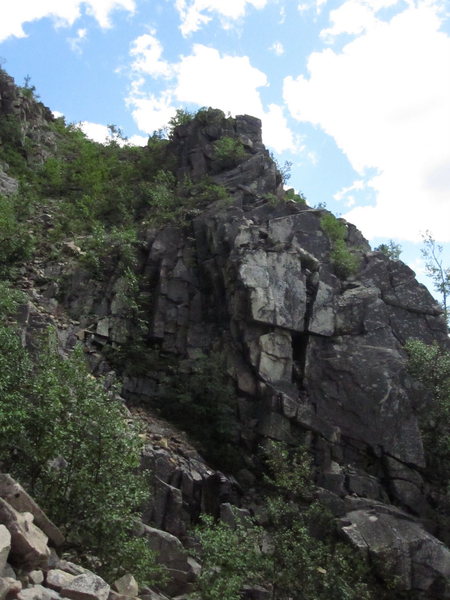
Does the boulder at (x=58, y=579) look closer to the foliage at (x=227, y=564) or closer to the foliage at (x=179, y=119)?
the foliage at (x=227, y=564)

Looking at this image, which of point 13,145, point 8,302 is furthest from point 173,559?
point 13,145

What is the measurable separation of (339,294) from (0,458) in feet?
46.4

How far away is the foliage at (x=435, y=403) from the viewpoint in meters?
17.9

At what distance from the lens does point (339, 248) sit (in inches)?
898

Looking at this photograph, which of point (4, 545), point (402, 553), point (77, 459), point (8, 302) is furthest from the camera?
point (402, 553)

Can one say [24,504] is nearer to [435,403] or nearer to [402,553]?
[402,553]

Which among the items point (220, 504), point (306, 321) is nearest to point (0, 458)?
Answer: point (220, 504)

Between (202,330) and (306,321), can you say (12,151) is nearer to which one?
(202,330)

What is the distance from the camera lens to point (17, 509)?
9125mm

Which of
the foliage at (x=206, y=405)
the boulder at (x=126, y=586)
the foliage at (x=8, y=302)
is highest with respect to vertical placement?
the foliage at (x=8, y=302)

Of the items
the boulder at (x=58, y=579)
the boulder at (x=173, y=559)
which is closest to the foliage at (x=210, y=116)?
the boulder at (x=173, y=559)

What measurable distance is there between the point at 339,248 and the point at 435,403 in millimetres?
7326

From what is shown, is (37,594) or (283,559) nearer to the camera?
(37,594)

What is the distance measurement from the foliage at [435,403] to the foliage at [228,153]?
12.3m
